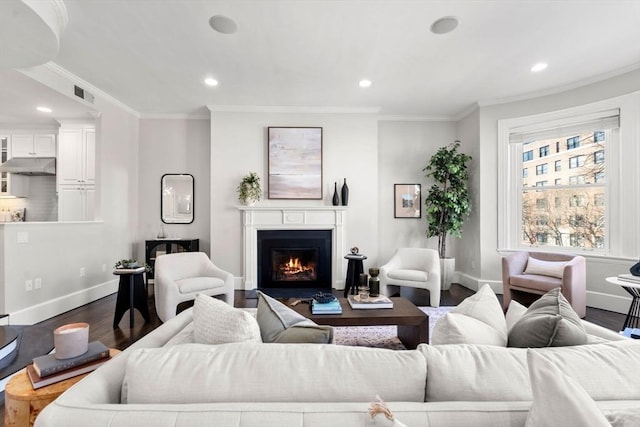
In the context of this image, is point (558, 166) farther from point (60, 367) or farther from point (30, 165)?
point (30, 165)

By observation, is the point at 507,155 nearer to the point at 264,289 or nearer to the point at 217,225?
the point at 264,289

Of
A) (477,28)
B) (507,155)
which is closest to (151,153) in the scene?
(477,28)

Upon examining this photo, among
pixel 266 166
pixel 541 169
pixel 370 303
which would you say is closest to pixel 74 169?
pixel 266 166

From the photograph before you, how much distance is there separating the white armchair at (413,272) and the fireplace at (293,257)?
43.6 inches

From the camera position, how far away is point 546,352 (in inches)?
34.5

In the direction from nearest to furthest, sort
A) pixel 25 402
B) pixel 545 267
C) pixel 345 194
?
pixel 25 402
pixel 545 267
pixel 345 194

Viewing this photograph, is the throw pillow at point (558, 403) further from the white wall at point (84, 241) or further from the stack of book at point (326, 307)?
the white wall at point (84, 241)

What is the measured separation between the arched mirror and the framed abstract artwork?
1516mm

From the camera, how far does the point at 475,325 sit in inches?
44.7

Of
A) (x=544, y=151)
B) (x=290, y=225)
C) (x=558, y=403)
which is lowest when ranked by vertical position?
(x=558, y=403)

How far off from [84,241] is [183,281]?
5.67ft

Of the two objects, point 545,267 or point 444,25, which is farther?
point 545,267

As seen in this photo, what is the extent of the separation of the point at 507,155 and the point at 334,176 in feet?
8.59

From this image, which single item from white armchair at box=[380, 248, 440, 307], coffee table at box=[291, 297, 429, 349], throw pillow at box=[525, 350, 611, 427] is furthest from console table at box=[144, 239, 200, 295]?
throw pillow at box=[525, 350, 611, 427]
